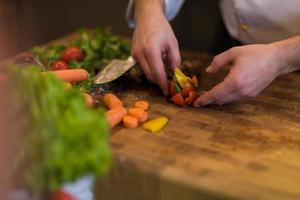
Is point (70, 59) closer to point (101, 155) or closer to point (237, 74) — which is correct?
point (237, 74)

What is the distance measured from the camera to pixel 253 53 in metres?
1.03

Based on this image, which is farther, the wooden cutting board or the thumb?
the thumb

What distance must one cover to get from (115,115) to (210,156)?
0.22 meters

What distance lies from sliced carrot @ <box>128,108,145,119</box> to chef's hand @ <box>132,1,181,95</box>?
130 mm

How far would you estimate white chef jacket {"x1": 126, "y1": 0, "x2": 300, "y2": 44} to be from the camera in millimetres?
1273

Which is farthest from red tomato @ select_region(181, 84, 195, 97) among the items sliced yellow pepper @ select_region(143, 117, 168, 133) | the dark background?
the dark background

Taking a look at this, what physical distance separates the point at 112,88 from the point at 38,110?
51cm

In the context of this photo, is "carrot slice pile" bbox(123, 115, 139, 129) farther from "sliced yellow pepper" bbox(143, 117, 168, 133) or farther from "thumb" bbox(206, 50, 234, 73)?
"thumb" bbox(206, 50, 234, 73)

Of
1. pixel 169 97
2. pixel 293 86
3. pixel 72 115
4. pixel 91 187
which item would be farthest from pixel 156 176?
pixel 293 86

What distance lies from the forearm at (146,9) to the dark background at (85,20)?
447 mm

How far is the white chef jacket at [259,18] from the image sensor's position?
1273 mm

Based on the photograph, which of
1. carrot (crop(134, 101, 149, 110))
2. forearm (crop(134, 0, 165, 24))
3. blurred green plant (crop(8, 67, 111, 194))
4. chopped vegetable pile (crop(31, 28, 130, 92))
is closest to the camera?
blurred green plant (crop(8, 67, 111, 194))

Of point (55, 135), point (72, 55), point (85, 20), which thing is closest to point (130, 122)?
point (55, 135)

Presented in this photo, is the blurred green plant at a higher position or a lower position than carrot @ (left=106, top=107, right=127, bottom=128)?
higher
